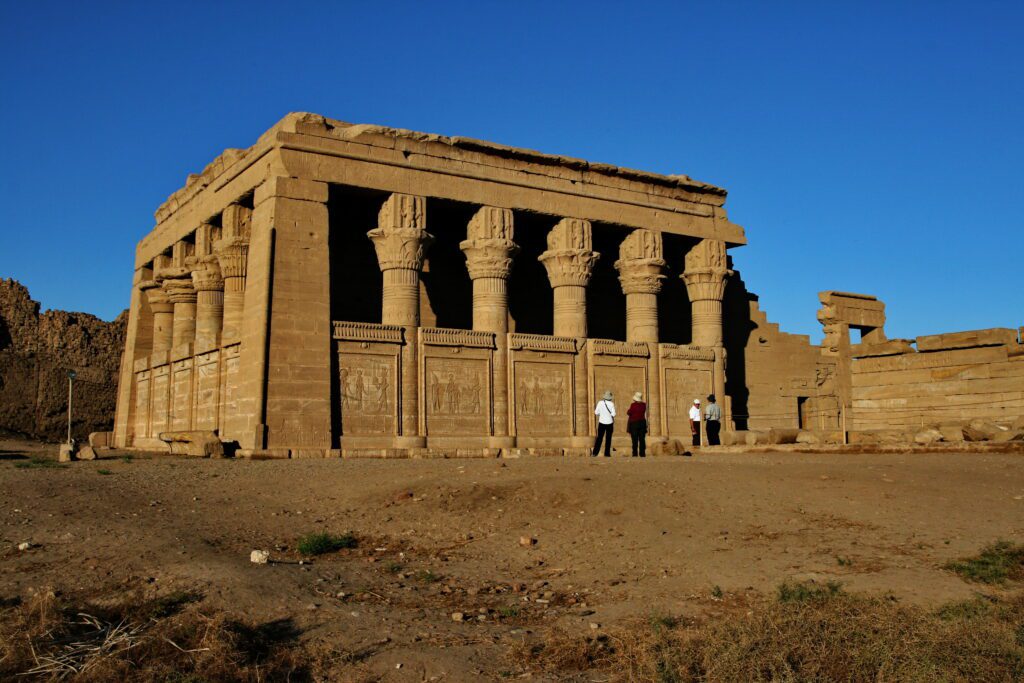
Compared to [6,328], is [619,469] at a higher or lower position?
lower

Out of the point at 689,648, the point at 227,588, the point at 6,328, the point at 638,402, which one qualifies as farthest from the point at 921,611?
the point at 6,328

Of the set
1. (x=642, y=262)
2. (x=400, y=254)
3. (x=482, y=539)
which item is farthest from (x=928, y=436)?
(x=482, y=539)

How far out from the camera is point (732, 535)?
11031mm

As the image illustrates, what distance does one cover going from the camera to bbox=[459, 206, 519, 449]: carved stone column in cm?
2350

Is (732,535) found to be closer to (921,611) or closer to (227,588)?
(921,611)

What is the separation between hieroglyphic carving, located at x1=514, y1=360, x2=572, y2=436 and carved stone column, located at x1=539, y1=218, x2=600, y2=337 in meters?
1.26

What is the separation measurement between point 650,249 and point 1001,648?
19743 mm

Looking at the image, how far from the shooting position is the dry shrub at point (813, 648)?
6723 millimetres

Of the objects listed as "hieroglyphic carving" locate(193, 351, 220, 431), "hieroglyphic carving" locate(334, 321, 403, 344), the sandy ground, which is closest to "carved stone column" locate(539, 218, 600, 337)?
"hieroglyphic carving" locate(334, 321, 403, 344)

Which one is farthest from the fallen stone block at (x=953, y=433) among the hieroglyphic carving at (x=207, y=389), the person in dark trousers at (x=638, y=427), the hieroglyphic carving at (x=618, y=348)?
the hieroglyphic carving at (x=207, y=389)

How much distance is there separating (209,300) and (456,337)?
6695 millimetres

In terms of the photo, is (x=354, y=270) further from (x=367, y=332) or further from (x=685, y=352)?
(x=685, y=352)

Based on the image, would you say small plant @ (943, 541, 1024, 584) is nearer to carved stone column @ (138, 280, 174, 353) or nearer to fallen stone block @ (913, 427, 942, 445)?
fallen stone block @ (913, 427, 942, 445)

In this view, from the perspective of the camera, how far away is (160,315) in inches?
1109
